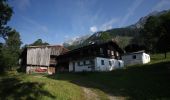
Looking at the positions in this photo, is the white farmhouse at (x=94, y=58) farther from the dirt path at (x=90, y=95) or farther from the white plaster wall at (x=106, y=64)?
the dirt path at (x=90, y=95)

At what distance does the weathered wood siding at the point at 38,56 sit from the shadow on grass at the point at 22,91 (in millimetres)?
40782

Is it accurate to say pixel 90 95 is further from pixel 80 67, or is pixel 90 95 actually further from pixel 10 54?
pixel 10 54

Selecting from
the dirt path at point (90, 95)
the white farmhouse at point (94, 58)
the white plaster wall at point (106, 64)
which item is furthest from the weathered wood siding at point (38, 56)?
the dirt path at point (90, 95)

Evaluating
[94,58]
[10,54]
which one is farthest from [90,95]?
[10,54]

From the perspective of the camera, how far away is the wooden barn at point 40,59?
66812 millimetres

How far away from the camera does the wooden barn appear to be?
6681 cm

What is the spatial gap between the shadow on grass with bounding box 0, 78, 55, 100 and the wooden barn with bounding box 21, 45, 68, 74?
40433 millimetres

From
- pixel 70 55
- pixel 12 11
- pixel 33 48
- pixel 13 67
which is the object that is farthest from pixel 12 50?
pixel 12 11

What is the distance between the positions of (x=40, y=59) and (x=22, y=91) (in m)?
44.8

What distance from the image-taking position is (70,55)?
6581 cm

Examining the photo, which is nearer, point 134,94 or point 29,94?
point 29,94

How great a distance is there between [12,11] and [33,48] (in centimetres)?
3632

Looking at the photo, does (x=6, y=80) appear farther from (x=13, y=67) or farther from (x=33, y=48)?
(x=13, y=67)

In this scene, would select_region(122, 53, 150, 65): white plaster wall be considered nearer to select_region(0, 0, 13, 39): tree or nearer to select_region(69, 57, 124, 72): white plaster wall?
select_region(69, 57, 124, 72): white plaster wall
